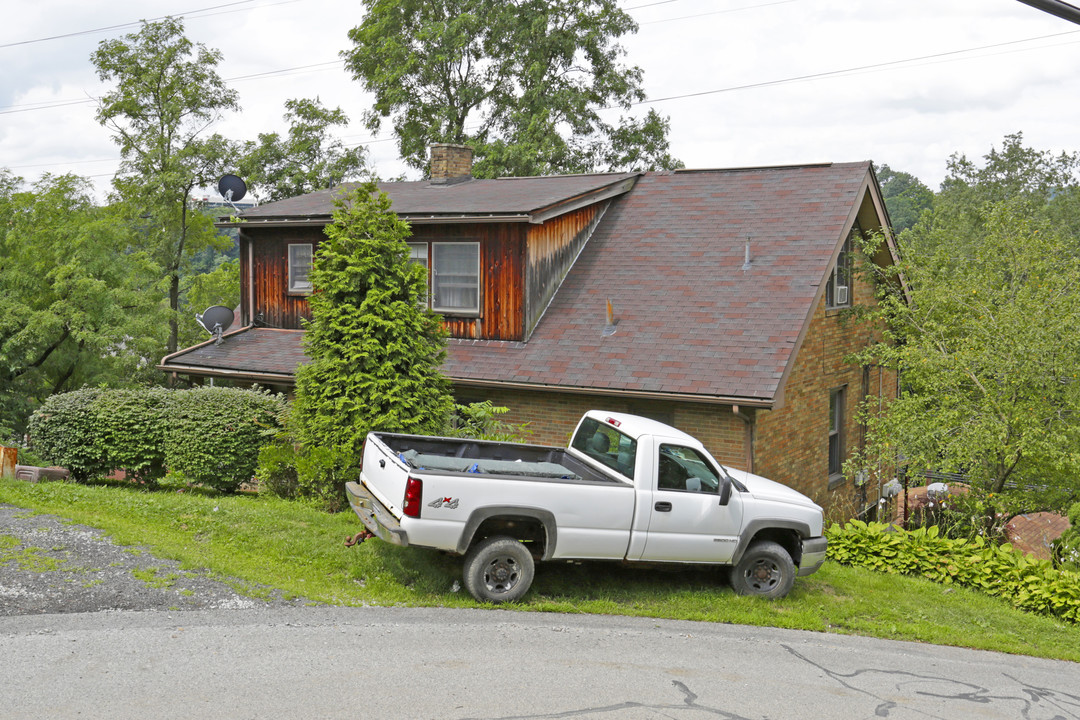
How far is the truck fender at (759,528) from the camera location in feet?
32.4

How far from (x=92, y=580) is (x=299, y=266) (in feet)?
35.7

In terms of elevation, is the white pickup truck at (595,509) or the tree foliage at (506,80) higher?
the tree foliage at (506,80)

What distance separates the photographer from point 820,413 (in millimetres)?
16453

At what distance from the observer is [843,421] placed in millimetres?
17531

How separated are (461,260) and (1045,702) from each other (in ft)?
39.6

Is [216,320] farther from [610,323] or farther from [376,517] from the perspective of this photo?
[376,517]

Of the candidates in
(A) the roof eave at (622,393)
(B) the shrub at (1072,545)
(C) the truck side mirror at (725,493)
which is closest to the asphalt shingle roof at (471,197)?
(A) the roof eave at (622,393)

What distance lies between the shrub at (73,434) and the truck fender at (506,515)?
27.4 feet

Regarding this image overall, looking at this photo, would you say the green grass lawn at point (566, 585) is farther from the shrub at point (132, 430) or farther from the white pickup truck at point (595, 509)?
the shrub at point (132, 430)

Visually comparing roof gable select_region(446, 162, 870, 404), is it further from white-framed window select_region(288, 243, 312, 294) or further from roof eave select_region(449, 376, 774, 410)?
white-framed window select_region(288, 243, 312, 294)

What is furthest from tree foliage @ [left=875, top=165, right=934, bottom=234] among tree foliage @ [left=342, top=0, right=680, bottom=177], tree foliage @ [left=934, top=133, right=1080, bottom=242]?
tree foliage @ [left=342, top=0, right=680, bottom=177]

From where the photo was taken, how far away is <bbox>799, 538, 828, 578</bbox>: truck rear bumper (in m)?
10.1

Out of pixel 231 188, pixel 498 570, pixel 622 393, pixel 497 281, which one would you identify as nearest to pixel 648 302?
pixel 622 393

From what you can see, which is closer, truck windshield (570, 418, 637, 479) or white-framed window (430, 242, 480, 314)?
truck windshield (570, 418, 637, 479)
